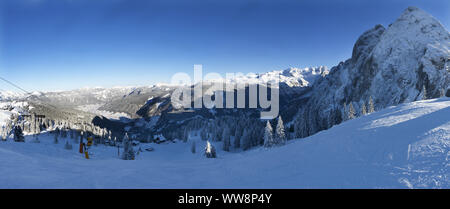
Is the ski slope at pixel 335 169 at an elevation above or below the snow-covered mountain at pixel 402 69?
below

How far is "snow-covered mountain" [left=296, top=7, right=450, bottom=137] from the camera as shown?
76.6m

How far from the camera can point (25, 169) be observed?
33.8 ft

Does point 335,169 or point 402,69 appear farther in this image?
point 402,69

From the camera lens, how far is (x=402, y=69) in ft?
300

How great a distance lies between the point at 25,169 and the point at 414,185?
17.0 meters

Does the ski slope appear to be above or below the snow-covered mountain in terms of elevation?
below

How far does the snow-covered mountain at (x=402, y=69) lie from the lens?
76562 millimetres

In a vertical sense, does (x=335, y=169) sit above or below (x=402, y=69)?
below

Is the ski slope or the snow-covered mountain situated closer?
the ski slope

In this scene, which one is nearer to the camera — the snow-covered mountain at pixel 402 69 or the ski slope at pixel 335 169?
the ski slope at pixel 335 169
